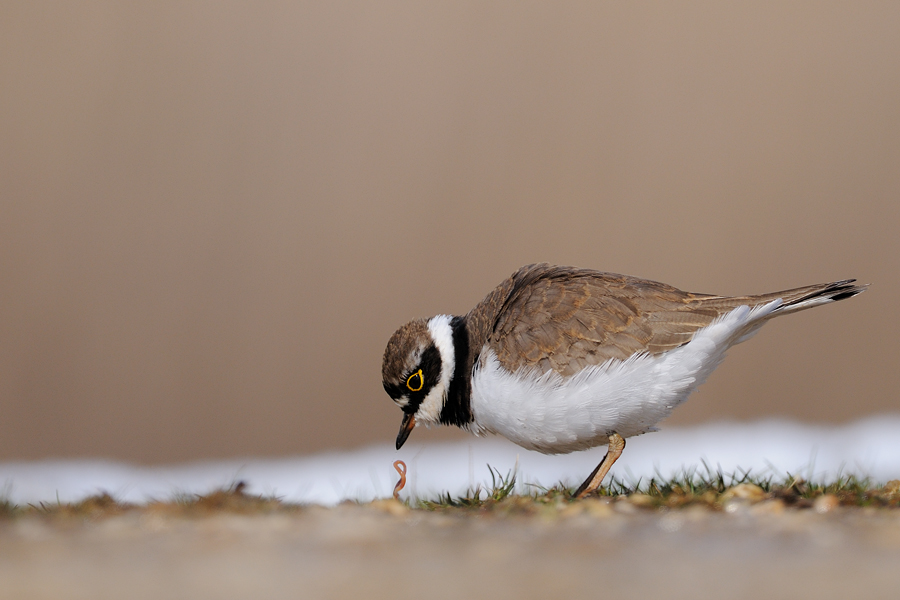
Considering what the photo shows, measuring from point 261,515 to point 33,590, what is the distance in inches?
53.0

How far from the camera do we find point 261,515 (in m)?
3.90

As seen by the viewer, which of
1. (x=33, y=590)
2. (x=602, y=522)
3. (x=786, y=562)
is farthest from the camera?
(x=602, y=522)

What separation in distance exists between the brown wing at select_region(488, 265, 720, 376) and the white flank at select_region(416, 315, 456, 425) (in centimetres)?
41

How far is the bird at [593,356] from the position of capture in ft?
17.1

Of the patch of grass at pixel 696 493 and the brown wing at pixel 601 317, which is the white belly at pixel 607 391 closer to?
the brown wing at pixel 601 317

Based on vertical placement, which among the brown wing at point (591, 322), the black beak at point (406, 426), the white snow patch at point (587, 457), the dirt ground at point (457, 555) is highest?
the brown wing at point (591, 322)

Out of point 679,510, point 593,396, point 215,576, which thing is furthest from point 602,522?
point 215,576

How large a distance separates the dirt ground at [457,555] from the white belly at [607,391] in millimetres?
1139

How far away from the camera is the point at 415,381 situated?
19.4ft

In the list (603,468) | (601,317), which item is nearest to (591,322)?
(601,317)

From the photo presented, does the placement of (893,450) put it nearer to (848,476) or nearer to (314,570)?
(848,476)

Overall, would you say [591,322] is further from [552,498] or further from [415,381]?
[415,381]

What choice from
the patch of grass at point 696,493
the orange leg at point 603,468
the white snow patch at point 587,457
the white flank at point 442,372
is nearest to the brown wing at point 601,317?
the white flank at point 442,372

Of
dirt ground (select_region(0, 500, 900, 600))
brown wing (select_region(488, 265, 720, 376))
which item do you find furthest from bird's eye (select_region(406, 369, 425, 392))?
dirt ground (select_region(0, 500, 900, 600))
